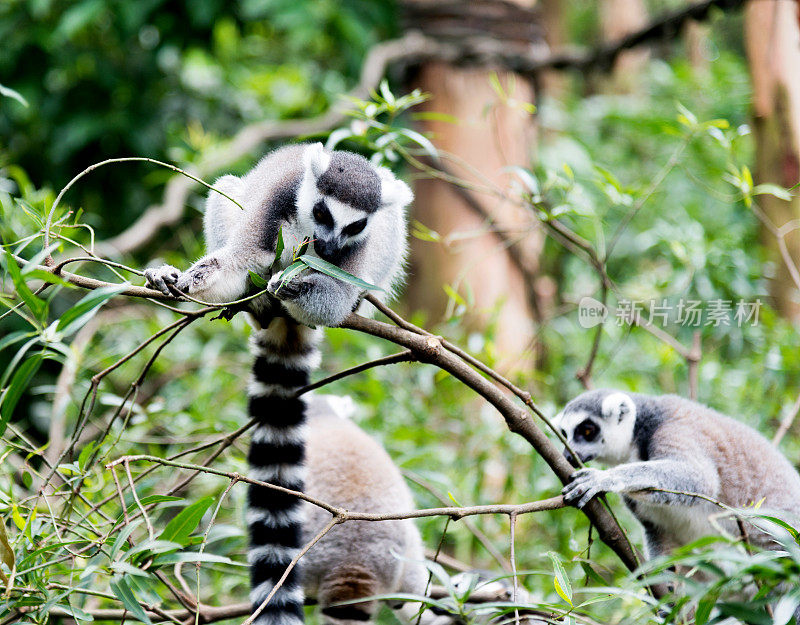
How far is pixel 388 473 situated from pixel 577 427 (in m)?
0.75

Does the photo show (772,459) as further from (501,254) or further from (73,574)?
(501,254)

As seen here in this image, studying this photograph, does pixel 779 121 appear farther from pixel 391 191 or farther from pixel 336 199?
pixel 336 199

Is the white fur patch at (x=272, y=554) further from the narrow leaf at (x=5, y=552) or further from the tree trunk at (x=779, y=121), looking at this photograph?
the tree trunk at (x=779, y=121)

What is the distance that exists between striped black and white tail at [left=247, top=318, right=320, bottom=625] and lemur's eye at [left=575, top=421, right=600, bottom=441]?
104cm

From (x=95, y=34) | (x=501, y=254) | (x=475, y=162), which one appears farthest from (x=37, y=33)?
(x=501, y=254)

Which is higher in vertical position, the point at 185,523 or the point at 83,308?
the point at 83,308

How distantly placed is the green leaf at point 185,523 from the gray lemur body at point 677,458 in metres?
1.19

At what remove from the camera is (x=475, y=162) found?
5.14 m

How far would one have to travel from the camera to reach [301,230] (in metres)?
2.54

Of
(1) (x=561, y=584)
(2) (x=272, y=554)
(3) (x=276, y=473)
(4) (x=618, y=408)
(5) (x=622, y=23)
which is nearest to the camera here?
(1) (x=561, y=584)

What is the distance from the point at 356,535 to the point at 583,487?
3.63 feet
